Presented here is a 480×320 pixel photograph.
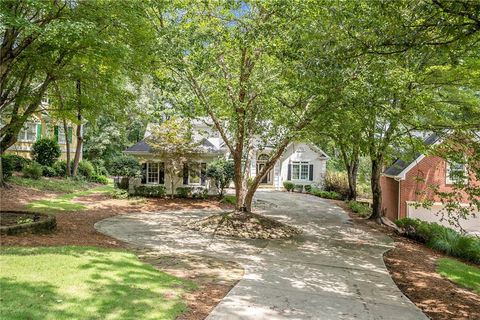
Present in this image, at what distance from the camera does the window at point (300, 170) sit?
1266 inches

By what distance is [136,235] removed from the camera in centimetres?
1126

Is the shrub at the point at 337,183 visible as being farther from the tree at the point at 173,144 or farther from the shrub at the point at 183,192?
the tree at the point at 173,144

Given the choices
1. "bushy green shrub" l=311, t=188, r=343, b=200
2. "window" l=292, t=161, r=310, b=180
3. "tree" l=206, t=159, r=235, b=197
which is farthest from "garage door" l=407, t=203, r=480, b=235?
"window" l=292, t=161, r=310, b=180

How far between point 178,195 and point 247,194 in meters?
8.37

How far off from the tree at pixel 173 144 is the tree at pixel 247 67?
485 cm

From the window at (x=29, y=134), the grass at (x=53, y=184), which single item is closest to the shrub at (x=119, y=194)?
the grass at (x=53, y=184)

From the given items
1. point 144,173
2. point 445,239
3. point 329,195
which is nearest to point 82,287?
point 445,239

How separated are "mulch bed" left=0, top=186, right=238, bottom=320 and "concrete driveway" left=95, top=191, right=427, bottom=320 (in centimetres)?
30

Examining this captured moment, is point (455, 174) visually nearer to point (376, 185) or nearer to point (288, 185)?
point (376, 185)

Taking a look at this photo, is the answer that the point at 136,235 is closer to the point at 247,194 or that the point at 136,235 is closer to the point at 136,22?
the point at 247,194

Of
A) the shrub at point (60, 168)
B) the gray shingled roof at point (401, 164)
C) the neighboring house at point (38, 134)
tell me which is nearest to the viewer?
the gray shingled roof at point (401, 164)

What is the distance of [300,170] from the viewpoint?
32.2 m

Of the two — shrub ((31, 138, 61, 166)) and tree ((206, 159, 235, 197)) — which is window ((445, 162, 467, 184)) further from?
shrub ((31, 138, 61, 166))

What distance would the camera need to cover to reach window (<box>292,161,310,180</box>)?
32.2 metres
